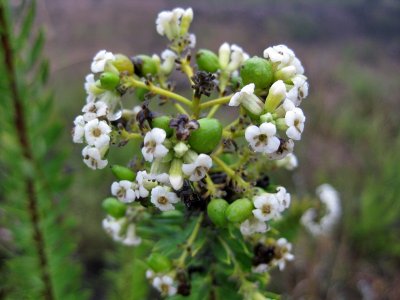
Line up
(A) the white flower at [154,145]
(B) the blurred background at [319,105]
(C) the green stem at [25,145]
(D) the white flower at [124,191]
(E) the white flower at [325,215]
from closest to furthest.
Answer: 1. (A) the white flower at [154,145]
2. (D) the white flower at [124,191]
3. (C) the green stem at [25,145]
4. (E) the white flower at [325,215]
5. (B) the blurred background at [319,105]

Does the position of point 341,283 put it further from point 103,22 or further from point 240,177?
point 103,22

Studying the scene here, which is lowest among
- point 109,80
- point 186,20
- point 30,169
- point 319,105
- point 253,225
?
point 319,105

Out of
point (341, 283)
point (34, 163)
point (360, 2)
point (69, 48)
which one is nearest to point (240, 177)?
point (34, 163)

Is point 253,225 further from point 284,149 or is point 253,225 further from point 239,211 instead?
point 284,149

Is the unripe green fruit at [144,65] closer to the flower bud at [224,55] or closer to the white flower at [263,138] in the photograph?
the flower bud at [224,55]

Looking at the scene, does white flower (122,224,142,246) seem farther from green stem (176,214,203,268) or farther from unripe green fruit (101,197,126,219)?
green stem (176,214,203,268)

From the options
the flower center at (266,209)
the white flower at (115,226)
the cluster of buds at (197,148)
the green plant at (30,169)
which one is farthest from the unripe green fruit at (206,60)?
the green plant at (30,169)

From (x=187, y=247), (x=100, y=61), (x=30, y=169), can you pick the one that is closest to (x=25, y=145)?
(x=30, y=169)
